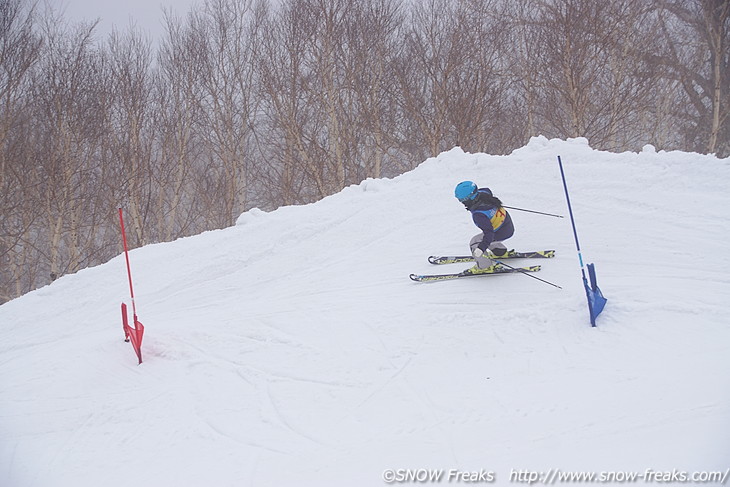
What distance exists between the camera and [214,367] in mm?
5430

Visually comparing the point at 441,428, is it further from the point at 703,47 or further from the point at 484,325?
the point at 703,47

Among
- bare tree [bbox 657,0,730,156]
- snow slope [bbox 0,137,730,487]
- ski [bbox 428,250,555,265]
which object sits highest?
bare tree [bbox 657,0,730,156]

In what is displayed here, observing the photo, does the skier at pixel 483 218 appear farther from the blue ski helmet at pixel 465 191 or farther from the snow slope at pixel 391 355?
the snow slope at pixel 391 355

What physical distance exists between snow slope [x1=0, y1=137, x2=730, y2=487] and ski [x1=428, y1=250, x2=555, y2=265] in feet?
0.68

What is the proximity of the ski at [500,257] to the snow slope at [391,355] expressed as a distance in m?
0.21

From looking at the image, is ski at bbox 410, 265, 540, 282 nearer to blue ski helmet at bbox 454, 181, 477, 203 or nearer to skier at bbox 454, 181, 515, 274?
skier at bbox 454, 181, 515, 274

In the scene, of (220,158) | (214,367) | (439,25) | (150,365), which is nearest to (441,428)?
(214,367)

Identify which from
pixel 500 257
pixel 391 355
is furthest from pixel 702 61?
pixel 391 355

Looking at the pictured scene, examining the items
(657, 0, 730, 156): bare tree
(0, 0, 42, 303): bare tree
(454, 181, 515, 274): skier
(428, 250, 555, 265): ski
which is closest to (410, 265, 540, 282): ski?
(454, 181, 515, 274): skier

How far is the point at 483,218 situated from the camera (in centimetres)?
643

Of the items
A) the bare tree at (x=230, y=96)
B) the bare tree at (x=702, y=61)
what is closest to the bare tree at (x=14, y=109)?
the bare tree at (x=230, y=96)

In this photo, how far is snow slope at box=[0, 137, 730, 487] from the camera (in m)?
3.86

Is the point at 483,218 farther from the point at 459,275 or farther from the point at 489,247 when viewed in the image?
the point at 459,275

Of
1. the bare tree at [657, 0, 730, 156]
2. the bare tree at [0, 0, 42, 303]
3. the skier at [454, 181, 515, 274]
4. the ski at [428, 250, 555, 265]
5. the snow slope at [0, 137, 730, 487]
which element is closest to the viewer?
the snow slope at [0, 137, 730, 487]
